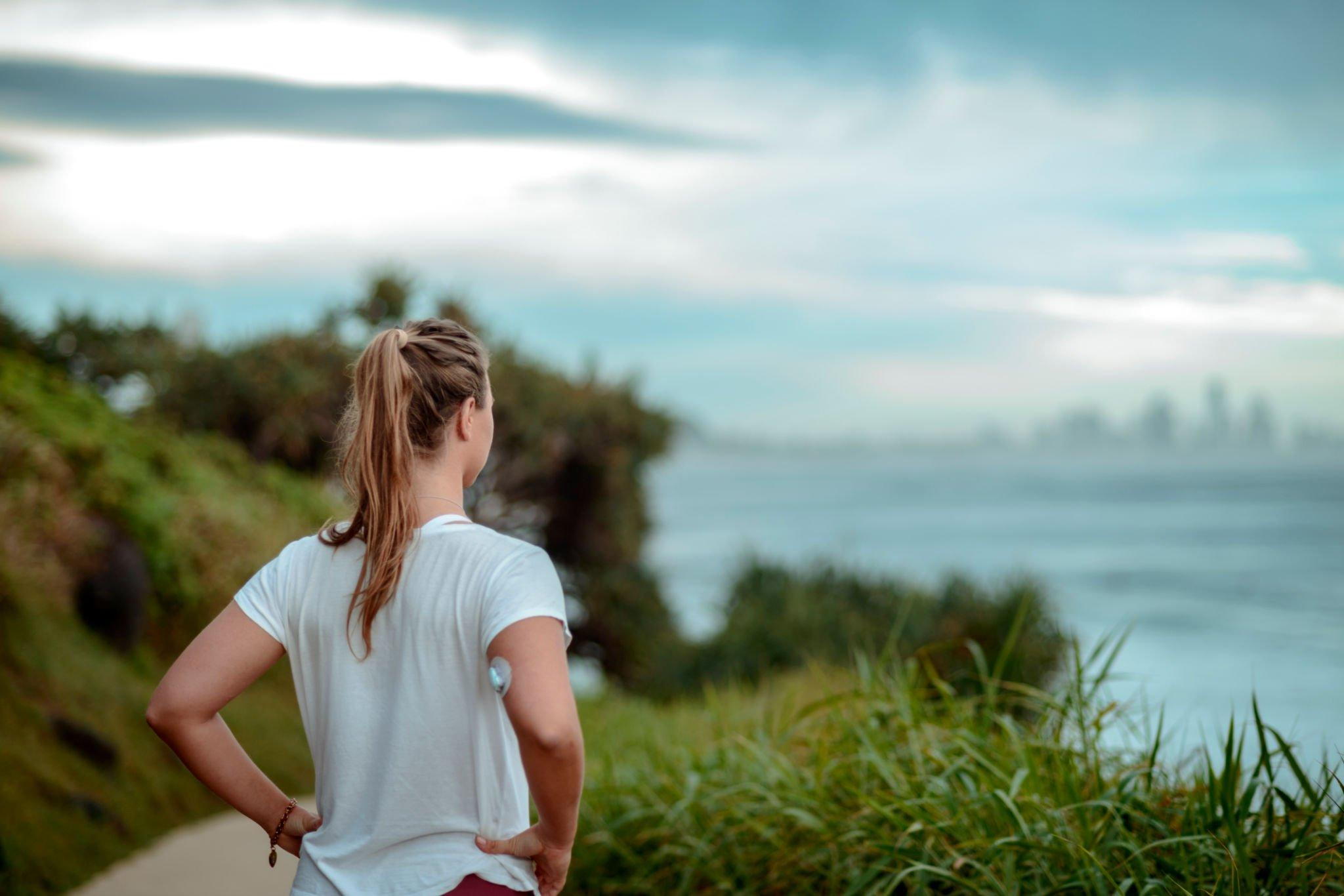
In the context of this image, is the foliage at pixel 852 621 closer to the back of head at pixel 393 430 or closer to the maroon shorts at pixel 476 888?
the maroon shorts at pixel 476 888

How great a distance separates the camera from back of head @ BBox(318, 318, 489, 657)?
1.76 meters

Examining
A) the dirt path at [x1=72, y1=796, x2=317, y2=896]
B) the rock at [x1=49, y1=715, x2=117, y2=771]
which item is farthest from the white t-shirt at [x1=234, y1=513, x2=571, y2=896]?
the rock at [x1=49, y1=715, x2=117, y2=771]

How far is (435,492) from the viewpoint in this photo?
1852 millimetres

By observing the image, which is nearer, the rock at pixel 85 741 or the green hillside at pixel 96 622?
the green hillside at pixel 96 622

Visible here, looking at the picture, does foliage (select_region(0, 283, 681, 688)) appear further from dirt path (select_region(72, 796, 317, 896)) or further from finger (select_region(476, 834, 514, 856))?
finger (select_region(476, 834, 514, 856))

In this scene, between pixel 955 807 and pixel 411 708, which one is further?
pixel 955 807

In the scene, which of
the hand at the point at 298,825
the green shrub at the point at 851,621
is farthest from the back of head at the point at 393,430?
the green shrub at the point at 851,621

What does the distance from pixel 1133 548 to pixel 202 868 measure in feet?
122

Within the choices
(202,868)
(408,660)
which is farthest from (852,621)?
(408,660)

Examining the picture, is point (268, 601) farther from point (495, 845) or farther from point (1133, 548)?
point (1133, 548)

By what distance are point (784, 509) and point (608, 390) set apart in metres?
55.0

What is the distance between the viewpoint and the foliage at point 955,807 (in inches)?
115

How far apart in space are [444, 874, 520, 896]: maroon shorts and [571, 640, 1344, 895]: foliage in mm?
1488

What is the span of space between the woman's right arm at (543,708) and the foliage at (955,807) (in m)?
1.56
